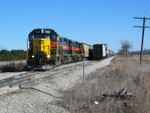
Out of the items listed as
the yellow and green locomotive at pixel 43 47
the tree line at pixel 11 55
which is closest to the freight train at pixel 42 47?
the yellow and green locomotive at pixel 43 47

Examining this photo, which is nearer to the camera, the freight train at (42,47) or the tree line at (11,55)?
the freight train at (42,47)

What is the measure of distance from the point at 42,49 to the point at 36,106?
10546mm

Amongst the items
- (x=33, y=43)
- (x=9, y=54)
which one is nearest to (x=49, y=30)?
(x=33, y=43)

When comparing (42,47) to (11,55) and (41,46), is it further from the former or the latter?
(11,55)

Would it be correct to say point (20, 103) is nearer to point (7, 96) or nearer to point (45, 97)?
point (7, 96)

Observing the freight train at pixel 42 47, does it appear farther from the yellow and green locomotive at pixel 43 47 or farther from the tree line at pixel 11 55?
the tree line at pixel 11 55

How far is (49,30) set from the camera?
16766mm

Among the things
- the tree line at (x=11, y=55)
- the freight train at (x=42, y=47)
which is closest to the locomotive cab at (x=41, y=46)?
the freight train at (x=42, y=47)

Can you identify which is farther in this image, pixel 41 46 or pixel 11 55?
pixel 11 55

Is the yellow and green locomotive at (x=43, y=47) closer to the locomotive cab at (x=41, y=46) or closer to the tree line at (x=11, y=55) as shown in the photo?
the locomotive cab at (x=41, y=46)

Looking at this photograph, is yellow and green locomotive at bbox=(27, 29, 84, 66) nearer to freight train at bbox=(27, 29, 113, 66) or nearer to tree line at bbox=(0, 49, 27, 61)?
freight train at bbox=(27, 29, 113, 66)

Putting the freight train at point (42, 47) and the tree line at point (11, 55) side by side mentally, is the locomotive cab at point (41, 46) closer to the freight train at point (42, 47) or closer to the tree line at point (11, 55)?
the freight train at point (42, 47)

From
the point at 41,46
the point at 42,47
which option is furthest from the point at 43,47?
the point at 41,46

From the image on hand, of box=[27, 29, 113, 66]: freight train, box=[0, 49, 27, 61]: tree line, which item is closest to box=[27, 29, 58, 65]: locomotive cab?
box=[27, 29, 113, 66]: freight train
